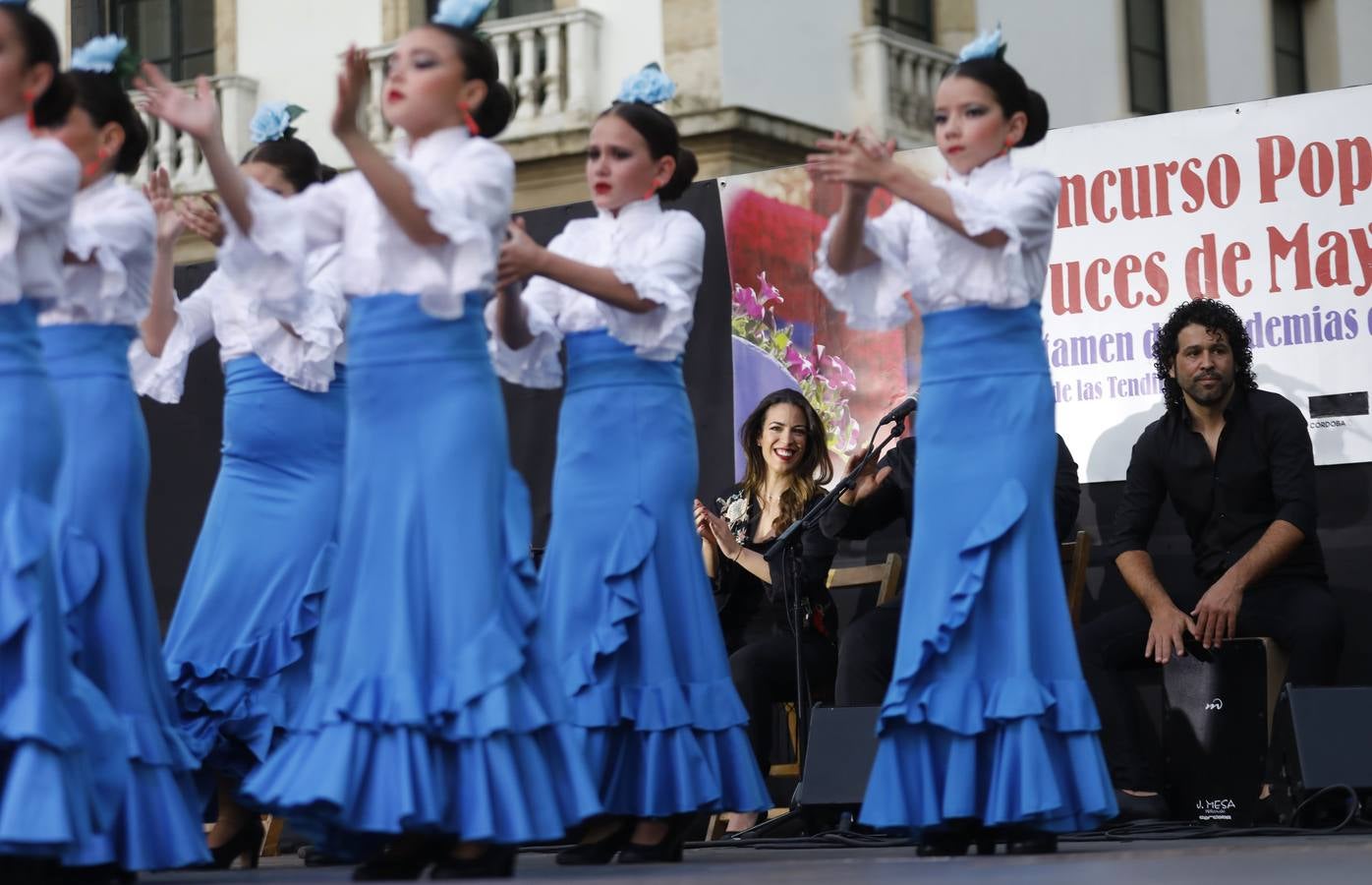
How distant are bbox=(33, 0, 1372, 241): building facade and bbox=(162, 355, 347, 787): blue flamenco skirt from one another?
8940 millimetres

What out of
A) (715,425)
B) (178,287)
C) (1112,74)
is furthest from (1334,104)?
(1112,74)

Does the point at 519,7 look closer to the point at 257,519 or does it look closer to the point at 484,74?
the point at 257,519

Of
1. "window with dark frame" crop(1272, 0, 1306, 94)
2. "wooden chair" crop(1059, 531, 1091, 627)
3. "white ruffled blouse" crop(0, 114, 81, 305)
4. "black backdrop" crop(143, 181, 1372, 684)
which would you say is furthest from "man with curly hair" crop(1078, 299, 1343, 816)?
"window with dark frame" crop(1272, 0, 1306, 94)

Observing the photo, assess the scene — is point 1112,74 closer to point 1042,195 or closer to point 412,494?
point 1042,195

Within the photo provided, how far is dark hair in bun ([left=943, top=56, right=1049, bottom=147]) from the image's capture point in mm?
5375

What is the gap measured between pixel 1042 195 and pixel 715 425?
125 inches

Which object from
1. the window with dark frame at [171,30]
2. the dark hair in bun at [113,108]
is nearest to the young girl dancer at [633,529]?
the dark hair in bun at [113,108]

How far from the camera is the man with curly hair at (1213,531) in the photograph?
22.0 feet

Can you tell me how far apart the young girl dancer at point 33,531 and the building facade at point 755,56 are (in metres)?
10.7

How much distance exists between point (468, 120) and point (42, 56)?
885 mm

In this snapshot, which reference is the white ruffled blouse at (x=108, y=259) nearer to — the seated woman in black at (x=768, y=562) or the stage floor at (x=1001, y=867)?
the stage floor at (x=1001, y=867)

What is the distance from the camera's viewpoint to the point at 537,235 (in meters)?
8.66

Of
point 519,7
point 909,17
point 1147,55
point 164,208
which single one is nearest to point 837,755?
point 164,208

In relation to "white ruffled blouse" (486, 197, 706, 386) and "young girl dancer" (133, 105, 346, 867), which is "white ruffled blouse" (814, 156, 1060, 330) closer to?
"white ruffled blouse" (486, 197, 706, 386)
